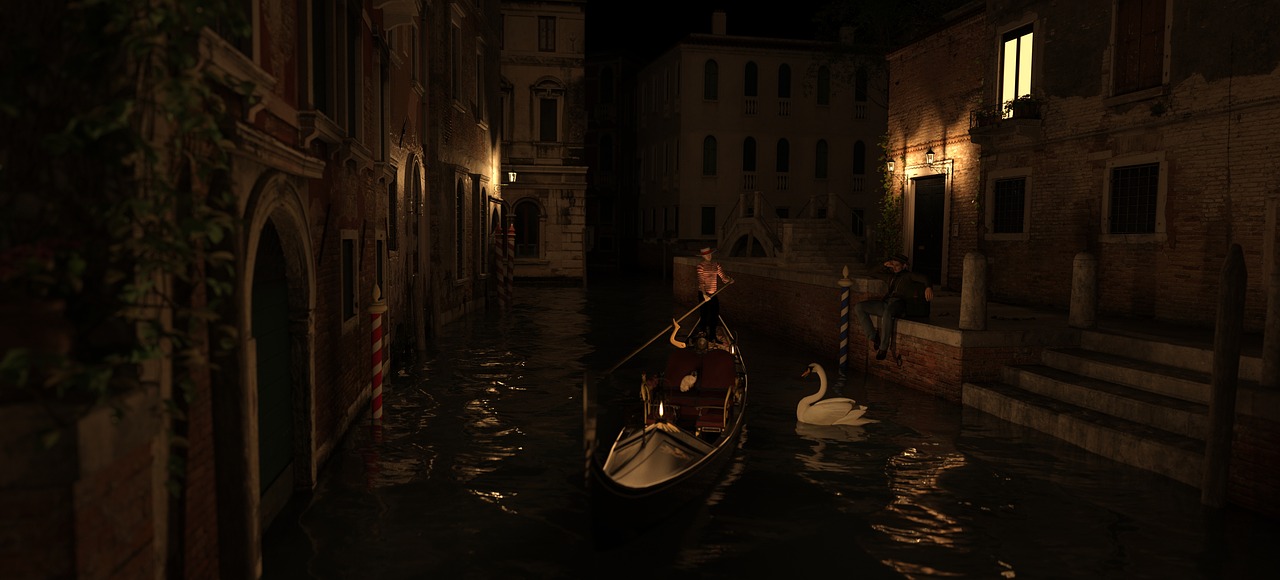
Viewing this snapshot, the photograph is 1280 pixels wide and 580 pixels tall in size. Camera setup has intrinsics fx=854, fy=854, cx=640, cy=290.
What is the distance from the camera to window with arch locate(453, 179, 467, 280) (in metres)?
→ 20.7

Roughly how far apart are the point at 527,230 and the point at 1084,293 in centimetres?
2307

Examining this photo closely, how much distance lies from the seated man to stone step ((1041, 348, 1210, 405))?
2.05 meters

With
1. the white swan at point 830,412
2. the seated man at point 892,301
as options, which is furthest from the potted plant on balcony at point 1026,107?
the white swan at point 830,412

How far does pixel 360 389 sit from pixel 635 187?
1330 inches

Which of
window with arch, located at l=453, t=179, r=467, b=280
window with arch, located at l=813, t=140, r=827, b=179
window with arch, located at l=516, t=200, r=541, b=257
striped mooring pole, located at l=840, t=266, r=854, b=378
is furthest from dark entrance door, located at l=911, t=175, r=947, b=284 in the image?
window with arch, located at l=813, t=140, r=827, b=179

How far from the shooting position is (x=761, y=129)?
120 ft

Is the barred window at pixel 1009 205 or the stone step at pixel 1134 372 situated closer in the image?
the stone step at pixel 1134 372

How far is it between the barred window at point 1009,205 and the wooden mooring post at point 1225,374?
9571 mm

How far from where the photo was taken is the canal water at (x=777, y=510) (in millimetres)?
5910

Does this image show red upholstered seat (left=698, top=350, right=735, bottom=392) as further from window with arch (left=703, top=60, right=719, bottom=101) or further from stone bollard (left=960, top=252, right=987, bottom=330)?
window with arch (left=703, top=60, right=719, bottom=101)

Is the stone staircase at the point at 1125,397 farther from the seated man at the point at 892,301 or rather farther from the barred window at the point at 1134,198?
the barred window at the point at 1134,198

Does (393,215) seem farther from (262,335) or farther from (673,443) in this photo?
(673,443)

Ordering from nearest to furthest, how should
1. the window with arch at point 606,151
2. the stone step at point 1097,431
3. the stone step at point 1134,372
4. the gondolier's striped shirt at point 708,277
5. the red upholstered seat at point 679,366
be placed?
the stone step at point 1097,431 < the red upholstered seat at point 679,366 < the stone step at point 1134,372 < the gondolier's striped shirt at point 708,277 < the window with arch at point 606,151

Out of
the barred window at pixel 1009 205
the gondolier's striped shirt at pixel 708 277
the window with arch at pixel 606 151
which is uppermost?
the window with arch at pixel 606 151
